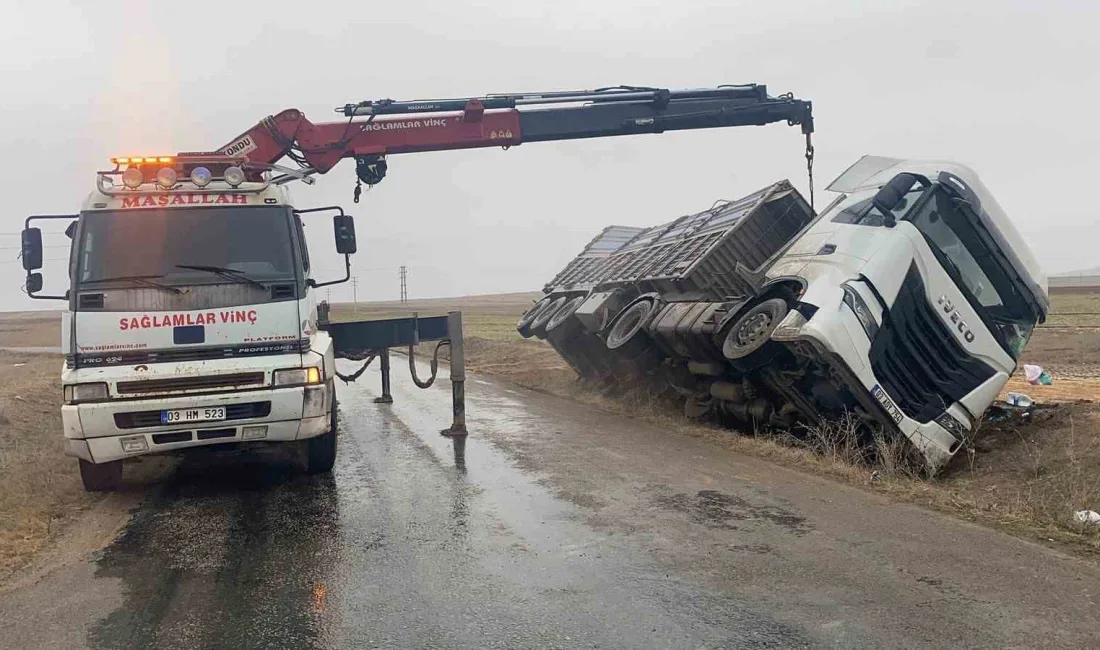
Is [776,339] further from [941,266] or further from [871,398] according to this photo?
[941,266]

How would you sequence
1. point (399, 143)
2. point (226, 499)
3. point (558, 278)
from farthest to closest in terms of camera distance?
point (558, 278), point (399, 143), point (226, 499)

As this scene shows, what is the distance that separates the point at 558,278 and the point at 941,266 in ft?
31.1

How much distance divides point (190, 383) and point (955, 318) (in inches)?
288

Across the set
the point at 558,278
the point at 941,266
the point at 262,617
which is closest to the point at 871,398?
the point at 941,266

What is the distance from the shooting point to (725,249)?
36.8ft

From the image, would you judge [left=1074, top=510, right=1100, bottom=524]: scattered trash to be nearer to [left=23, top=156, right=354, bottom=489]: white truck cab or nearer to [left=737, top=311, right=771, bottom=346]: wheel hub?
[left=737, top=311, right=771, bottom=346]: wheel hub

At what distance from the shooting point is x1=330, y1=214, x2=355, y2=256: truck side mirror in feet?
25.5

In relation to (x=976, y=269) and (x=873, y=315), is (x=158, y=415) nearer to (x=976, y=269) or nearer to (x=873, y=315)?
(x=873, y=315)

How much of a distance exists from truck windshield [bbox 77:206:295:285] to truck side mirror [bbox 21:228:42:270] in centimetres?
63

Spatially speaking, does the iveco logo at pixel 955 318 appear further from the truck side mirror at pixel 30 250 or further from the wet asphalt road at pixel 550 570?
the truck side mirror at pixel 30 250

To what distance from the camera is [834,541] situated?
516 centimetres

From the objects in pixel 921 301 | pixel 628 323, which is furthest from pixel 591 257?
pixel 921 301

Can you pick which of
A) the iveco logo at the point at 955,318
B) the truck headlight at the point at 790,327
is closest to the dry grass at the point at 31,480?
the truck headlight at the point at 790,327

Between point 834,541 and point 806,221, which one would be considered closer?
point 834,541
